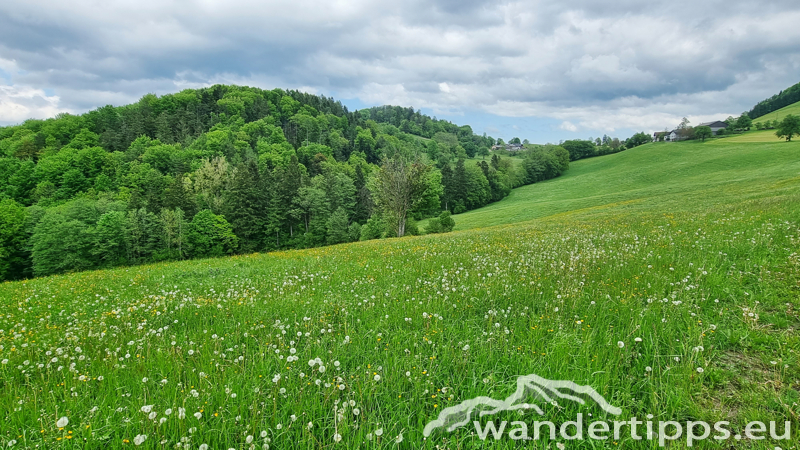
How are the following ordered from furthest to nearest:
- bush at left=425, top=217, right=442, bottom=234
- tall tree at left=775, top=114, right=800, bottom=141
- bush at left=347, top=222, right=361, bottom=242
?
tall tree at left=775, top=114, right=800, bottom=141 → bush at left=347, top=222, right=361, bottom=242 → bush at left=425, top=217, right=442, bottom=234

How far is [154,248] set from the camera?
6209cm

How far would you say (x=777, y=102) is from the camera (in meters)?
146

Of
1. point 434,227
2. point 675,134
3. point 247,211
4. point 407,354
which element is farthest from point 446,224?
point 675,134

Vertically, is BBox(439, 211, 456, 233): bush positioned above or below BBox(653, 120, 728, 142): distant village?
below

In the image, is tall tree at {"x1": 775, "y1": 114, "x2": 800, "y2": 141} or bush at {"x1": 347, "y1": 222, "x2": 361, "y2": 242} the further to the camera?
tall tree at {"x1": 775, "y1": 114, "x2": 800, "y2": 141}

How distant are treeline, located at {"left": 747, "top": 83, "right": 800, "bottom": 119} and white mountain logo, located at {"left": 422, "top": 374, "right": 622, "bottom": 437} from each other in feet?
705

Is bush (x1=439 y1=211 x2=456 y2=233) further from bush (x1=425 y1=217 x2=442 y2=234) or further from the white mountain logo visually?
the white mountain logo

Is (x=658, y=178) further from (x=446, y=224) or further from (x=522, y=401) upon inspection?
(x=522, y=401)

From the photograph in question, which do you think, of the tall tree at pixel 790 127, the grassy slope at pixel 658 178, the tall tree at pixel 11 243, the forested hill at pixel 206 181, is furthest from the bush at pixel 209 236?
the tall tree at pixel 790 127

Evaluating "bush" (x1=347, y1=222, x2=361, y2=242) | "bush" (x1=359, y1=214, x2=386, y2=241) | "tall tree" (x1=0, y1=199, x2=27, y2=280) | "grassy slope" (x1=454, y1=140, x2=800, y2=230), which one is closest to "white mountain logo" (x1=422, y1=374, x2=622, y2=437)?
"grassy slope" (x1=454, y1=140, x2=800, y2=230)

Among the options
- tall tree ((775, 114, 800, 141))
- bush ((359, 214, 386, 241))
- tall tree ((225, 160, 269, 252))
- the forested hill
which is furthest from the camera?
tall tree ((775, 114, 800, 141))

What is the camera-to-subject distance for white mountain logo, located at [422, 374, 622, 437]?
309 cm

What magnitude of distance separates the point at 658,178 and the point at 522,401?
83321 mm

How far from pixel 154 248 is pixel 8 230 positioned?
72.3ft
